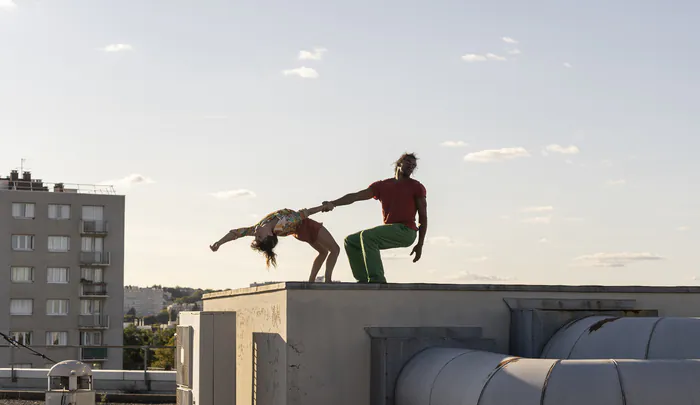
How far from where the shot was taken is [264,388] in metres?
14.9

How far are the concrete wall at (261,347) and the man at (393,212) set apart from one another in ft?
5.15

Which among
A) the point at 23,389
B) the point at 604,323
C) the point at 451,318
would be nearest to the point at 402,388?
the point at 451,318

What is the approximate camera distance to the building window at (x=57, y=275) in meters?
87.9

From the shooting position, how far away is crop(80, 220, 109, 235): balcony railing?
88938 millimetres

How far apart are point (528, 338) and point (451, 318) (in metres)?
1.10

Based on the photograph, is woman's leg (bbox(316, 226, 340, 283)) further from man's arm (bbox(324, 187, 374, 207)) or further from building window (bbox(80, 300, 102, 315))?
building window (bbox(80, 300, 102, 315))

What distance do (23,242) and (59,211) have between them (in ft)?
12.8

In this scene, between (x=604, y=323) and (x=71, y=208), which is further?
(x=71, y=208)

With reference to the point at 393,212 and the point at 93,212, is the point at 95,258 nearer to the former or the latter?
the point at 93,212

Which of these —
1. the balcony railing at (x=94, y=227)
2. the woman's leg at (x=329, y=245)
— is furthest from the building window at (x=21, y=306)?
the woman's leg at (x=329, y=245)

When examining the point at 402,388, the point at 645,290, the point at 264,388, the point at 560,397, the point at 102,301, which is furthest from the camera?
the point at 102,301

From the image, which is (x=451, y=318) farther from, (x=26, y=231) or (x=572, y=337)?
(x=26, y=231)

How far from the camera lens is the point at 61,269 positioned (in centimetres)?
8888

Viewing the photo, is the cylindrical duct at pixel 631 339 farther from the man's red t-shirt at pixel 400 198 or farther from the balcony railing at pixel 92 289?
the balcony railing at pixel 92 289
